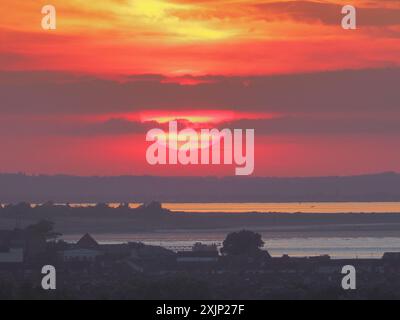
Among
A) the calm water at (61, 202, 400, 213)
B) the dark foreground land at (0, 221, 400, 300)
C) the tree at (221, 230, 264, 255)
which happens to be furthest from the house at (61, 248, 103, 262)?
the calm water at (61, 202, 400, 213)

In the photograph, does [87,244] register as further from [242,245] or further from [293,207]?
[293,207]

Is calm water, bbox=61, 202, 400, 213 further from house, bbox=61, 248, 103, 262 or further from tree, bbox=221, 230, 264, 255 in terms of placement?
house, bbox=61, 248, 103, 262

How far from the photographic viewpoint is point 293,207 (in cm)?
16225

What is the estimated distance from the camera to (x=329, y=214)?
14250 cm

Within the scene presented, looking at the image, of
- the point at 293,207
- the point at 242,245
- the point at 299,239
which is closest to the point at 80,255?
the point at 242,245

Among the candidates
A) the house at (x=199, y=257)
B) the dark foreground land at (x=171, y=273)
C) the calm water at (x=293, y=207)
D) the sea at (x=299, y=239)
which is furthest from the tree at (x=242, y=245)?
the calm water at (x=293, y=207)

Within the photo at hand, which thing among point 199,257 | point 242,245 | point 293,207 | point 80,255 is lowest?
point 199,257

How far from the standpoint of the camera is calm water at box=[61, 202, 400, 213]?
148500 millimetres

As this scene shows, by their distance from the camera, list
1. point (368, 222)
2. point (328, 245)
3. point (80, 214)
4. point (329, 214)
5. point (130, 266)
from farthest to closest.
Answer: point (329, 214) → point (368, 222) → point (80, 214) → point (328, 245) → point (130, 266)

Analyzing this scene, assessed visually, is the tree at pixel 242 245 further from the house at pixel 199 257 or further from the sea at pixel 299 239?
the sea at pixel 299 239
